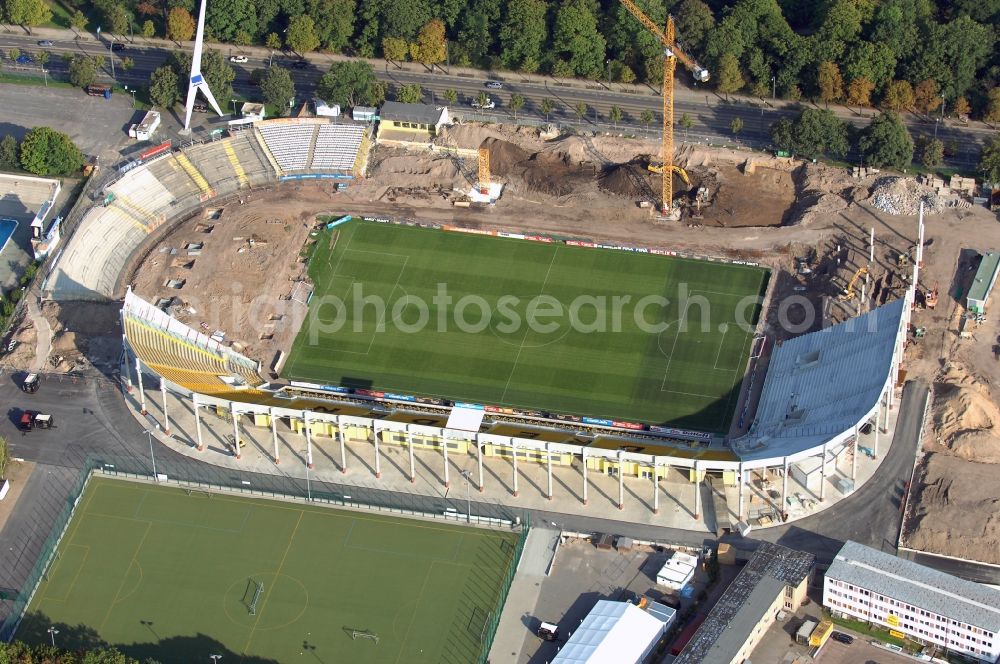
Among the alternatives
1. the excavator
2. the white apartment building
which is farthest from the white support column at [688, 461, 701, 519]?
the excavator

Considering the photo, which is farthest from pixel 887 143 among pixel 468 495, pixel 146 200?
pixel 146 200

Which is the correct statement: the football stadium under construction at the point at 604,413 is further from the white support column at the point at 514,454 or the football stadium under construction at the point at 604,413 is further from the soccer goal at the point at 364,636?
the soccer goal at the point at 364,636

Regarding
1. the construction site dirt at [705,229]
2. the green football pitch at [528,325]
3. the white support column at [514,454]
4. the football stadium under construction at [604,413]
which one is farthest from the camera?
the construction site dirt at [705,229]

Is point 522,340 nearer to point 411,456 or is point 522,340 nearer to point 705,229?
point 411,456

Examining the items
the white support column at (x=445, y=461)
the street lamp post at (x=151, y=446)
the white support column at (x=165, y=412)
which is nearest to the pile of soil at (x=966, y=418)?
the white support column at (x=445, y=461)

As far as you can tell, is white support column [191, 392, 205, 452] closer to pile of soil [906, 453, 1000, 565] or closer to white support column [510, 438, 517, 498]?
white support column [510, 438, 517, 498]

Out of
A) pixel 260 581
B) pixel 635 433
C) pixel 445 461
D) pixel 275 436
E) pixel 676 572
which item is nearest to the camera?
pixel 676 572
